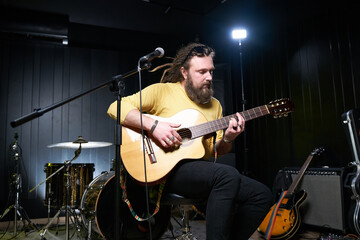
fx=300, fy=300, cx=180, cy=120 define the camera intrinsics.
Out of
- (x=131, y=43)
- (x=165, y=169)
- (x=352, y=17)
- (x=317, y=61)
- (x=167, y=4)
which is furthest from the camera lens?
(x=131, y=43)

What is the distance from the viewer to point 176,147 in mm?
2000

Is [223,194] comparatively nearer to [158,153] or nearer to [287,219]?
[158,153]

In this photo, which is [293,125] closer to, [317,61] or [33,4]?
[317,61]

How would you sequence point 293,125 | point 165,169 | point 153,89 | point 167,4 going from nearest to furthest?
point 165,169 < point 153,89 < point 293,125 < point 167,4

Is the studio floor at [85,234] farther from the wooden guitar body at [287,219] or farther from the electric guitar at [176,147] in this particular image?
the electric guitar at [176,147]

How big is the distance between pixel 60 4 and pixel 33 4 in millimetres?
400

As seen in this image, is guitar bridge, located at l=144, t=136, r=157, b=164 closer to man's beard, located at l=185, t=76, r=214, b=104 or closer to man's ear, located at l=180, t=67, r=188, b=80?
man's beard, located at l=185, t=76, r=214, b=104

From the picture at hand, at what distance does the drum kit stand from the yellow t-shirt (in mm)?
584

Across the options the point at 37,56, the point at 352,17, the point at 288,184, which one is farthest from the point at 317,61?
the point at 37,56

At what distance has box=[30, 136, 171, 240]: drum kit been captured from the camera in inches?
106

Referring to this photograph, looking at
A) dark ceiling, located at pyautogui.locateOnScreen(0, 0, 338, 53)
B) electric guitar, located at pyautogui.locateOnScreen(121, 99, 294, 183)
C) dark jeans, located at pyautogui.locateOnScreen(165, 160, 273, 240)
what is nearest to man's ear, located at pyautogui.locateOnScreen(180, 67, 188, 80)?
electric guitar, located at pyautogui.locateOnScreen(121, 99, 294, 183)

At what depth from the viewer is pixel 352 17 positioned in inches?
142

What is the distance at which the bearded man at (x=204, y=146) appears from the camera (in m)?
1.71

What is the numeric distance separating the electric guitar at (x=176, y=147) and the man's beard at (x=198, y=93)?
0.60 feet
